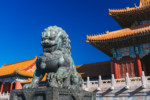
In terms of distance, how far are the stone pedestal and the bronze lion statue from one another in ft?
0.60

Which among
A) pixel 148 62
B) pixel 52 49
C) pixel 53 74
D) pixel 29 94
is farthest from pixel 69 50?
pixel 148 62

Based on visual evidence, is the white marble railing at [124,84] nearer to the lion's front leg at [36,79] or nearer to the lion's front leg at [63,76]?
the lion's front leg at [63,76]

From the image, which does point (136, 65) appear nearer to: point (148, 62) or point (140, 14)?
point (148, 62)

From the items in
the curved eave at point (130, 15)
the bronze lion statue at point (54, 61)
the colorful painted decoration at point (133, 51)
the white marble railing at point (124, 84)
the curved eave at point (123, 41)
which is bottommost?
the white marble railing at point (124, 84)

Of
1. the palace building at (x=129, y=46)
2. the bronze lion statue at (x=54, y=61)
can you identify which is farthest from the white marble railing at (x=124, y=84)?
the bronze lion statue at (x=54, y=61)

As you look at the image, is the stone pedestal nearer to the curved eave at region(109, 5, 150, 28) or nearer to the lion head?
the lion head

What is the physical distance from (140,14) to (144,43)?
351cm

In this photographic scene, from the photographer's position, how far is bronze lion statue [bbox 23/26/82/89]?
296 cm

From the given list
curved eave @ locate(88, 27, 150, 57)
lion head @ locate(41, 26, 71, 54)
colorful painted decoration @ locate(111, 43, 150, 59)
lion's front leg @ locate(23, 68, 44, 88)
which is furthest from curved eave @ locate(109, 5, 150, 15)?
lion's front leg @ locate(23, 68, 44, 88)

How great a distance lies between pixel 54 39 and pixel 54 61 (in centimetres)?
47

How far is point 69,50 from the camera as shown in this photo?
3.51 meters

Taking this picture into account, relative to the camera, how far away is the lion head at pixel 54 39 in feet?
10.1

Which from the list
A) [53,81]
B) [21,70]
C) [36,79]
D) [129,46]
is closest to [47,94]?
[53,81]

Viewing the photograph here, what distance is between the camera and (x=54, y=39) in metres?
3.11
